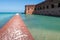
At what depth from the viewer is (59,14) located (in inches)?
950

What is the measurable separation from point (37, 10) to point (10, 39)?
1689 inches

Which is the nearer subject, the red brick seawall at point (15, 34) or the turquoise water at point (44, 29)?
the red brick seawall at point (15, 34)

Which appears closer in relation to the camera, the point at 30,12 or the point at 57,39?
the point at 57,39

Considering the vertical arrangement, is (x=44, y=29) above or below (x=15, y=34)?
below

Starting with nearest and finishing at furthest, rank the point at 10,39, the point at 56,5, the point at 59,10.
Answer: the point at 10,39
the point at 59,10
the point at 56,5

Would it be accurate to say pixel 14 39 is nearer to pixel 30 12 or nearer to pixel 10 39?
pixel 10 39

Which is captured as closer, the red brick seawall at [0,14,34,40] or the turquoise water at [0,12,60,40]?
the red brick seawall at [0,14,34,40]

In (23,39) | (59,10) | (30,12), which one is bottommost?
(30,12)

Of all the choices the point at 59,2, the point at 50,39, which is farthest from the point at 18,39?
the point at 59,2

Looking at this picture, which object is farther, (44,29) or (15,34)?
(44,29)

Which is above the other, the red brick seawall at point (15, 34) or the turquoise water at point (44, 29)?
the red brick seawall at point (15, 34)

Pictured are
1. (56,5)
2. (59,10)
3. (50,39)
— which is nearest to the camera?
(50,39)

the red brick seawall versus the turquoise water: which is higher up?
the red brick seawall

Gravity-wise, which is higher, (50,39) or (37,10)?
(50,39)
